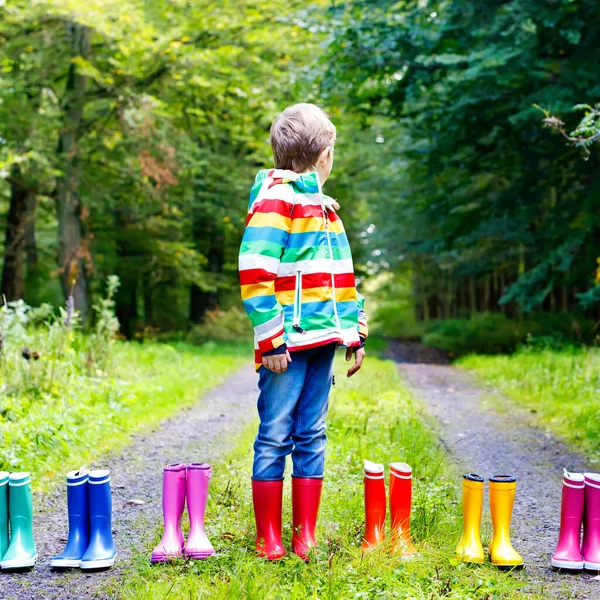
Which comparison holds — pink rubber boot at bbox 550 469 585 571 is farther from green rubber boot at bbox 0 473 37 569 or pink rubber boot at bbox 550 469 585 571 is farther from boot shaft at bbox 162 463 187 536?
green rubber boot at bbox 0 473 37 569

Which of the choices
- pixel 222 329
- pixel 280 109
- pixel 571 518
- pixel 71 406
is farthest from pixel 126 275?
pixel 571 518

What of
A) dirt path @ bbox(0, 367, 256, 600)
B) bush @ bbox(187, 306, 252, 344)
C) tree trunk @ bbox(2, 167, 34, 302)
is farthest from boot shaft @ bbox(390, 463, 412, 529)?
bush @ bbox(187, 306, 252, 344)

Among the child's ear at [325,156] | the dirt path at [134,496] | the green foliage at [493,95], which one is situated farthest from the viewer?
the green foliage at [493,95]

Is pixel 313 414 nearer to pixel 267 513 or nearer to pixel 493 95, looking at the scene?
pixel 267 513

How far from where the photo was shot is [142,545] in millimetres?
3148

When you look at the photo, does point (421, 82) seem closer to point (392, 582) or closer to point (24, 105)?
point (24, 105)

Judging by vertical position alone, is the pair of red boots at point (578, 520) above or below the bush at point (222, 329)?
above

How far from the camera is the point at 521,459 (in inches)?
199

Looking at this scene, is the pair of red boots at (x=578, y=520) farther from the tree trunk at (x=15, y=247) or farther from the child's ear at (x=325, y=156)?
the tree trunk at (x=15, y=247)

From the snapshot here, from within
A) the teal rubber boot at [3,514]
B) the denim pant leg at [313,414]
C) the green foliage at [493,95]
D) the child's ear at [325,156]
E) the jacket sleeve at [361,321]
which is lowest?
the teal rubber boot at [3,514]

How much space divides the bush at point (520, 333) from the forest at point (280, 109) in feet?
0.35

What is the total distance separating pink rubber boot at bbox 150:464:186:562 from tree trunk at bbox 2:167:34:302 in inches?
552

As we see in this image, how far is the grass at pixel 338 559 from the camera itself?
249 cm

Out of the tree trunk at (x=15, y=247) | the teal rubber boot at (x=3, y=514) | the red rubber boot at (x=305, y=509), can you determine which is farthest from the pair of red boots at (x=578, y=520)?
the tree trunk at (x=15, y=247)
